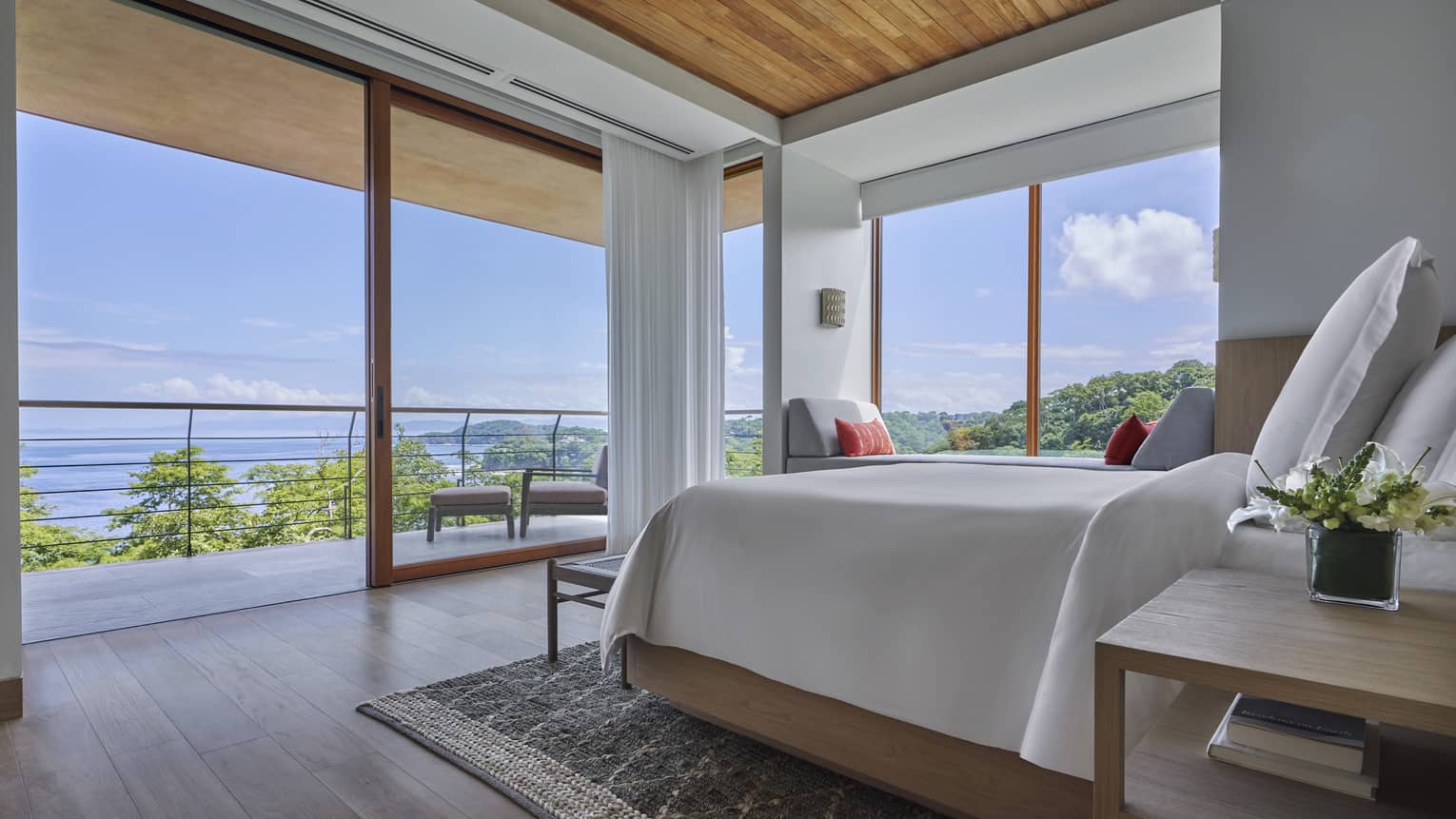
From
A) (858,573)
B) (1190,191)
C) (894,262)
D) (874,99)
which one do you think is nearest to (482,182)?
(874,99)

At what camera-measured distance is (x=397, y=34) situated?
3.33 metres

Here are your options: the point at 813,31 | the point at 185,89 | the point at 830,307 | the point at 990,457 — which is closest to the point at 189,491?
the point at 185,89

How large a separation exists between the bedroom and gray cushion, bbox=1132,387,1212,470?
0.02m

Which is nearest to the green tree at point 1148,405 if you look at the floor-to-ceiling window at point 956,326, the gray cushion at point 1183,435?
the floor-to-ceiling window at point 956,326

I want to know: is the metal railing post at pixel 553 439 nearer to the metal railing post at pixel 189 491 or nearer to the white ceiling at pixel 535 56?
the white ceiling at pixel 535 56

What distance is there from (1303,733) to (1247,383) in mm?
2423

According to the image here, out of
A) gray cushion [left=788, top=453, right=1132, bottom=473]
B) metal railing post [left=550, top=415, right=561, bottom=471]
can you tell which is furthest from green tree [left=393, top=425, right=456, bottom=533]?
gray cushion [left=788, top=453, right=1132, bottom=473]

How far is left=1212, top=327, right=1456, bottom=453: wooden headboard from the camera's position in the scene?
286 centimetres

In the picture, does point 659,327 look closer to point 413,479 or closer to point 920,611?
point 413,479

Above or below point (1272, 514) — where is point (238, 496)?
below

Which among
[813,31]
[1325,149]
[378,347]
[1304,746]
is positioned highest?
[813,31]

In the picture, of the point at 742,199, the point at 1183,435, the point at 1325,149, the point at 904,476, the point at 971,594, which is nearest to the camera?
the point at 971,594

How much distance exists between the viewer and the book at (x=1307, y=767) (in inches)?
36.6

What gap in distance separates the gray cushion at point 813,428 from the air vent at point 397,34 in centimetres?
249
